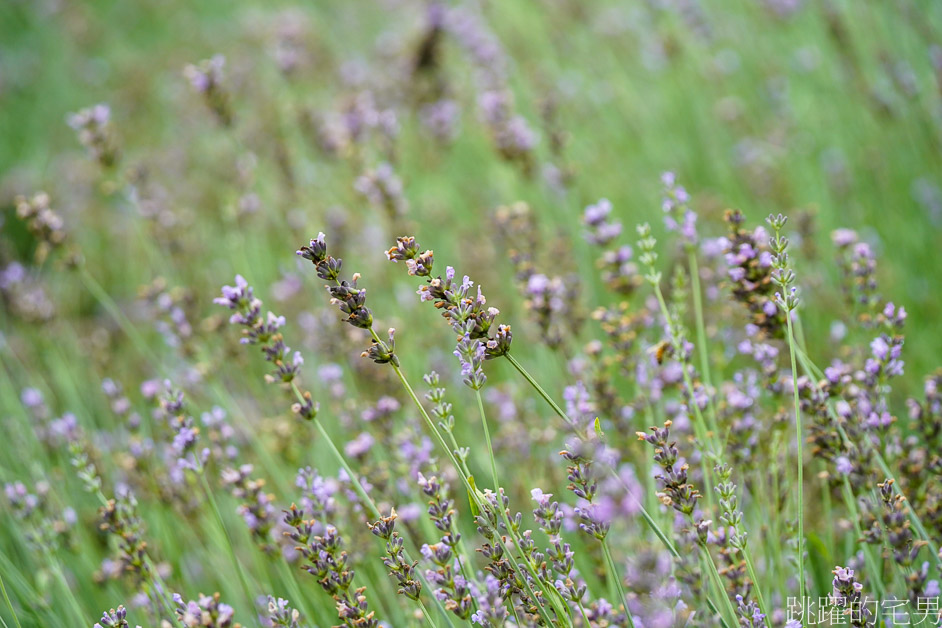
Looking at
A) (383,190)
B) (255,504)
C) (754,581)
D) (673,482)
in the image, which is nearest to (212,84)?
(383,190)

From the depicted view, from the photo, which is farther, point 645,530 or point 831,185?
point 831,185

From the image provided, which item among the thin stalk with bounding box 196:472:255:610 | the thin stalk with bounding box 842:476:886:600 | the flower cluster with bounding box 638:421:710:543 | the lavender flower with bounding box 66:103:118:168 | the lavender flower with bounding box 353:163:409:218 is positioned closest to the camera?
the flower cluster with bounding box 638:421:710:543

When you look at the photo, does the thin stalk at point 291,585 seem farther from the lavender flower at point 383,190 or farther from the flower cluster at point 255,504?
the lavender flower at point 383,190

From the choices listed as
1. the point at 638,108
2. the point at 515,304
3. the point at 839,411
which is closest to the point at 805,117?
the point at 638,108

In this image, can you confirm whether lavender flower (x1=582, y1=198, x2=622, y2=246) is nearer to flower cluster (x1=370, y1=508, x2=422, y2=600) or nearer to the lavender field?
the lavender field

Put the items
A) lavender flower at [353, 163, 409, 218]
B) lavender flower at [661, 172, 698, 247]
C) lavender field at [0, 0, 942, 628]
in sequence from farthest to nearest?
lavender flower at [353, 163, 409, 218]
lavender flower at [661, 172, 698, 247]
lavender field at [0, 0, 942, 628]

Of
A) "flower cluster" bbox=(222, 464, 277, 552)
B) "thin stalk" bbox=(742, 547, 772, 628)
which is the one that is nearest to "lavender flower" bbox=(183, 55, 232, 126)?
"flower cluster" bbox=(222, 464, 277, 552)

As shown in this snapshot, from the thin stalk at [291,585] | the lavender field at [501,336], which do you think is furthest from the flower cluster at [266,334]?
the thin stalk at [291,585]

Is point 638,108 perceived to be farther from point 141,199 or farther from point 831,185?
point 141,199

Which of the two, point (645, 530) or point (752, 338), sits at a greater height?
point (752, 338)
